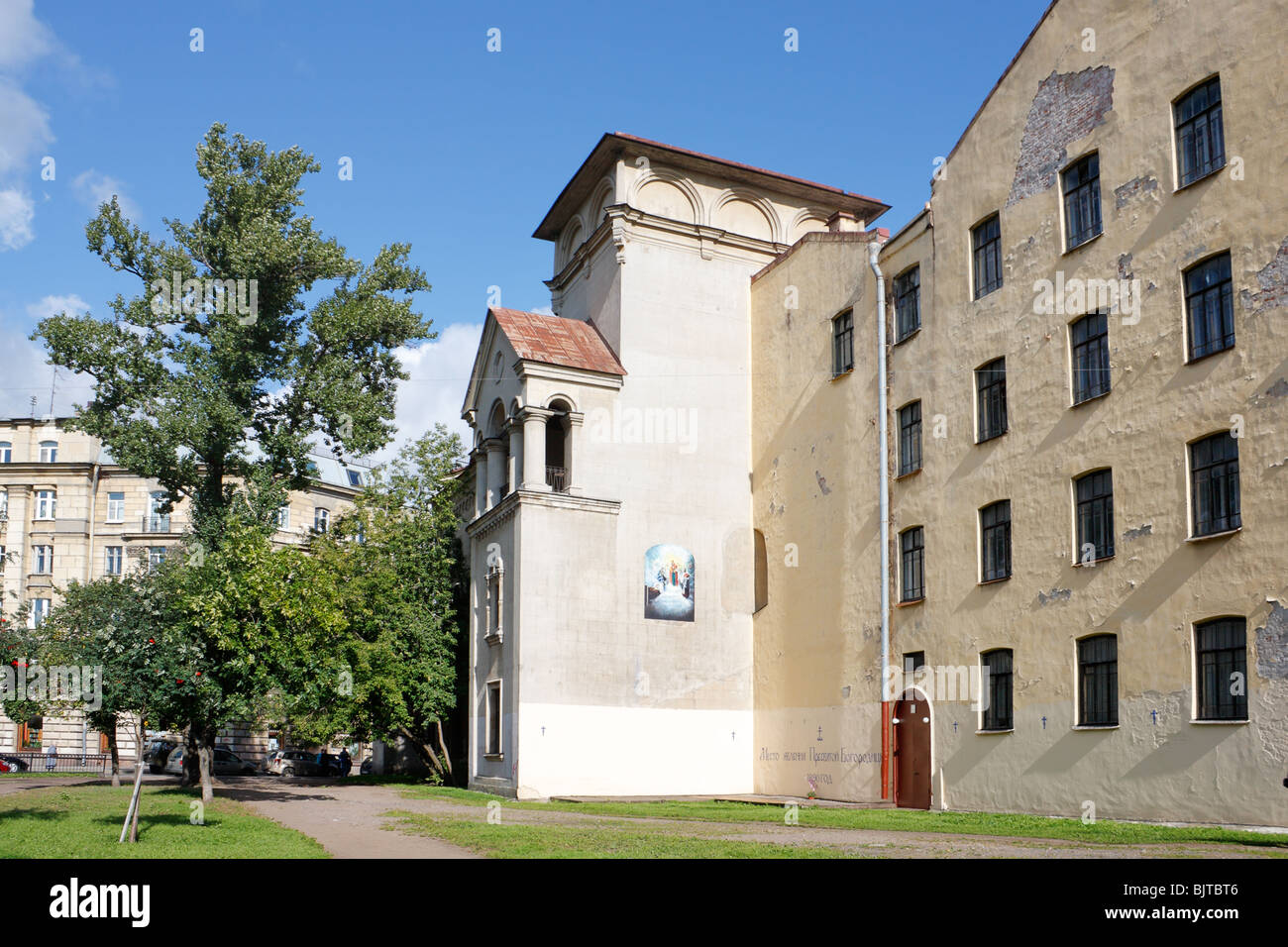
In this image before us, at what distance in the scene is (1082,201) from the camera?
2238 cm

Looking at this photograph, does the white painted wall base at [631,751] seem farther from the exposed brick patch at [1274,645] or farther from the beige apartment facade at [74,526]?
the beige apartment facade at [74,526]

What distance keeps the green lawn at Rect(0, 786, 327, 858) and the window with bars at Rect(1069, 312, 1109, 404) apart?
15611 mm

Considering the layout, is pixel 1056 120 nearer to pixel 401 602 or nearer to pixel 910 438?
pixel 910 438

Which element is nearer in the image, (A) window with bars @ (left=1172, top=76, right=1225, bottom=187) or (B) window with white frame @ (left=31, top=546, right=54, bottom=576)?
(A) window with bars @ (left=1172, top=76, right=1225, bottom=187)

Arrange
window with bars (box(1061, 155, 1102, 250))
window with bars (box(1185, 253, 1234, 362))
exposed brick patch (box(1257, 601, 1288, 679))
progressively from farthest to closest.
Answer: window with bars (box(1061, 155, 1102, 250)) < window with bars (box(1185, 253, 1234, 362)) < exposed brick patch (box(1257, 601, 1288, 679))

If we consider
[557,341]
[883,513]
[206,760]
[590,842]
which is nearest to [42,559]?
[557,341]

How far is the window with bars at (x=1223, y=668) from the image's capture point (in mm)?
18141

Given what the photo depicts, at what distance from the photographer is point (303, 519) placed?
65438mm

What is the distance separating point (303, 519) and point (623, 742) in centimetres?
3984

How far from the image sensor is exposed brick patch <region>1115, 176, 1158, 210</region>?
816 inches

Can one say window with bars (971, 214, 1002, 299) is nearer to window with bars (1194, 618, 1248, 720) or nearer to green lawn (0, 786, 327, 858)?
window with bars (1194, 618, 1248, 720)

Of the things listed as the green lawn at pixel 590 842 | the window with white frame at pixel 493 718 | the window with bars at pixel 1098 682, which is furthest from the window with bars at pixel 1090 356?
the window with white frame at pixel 493 718

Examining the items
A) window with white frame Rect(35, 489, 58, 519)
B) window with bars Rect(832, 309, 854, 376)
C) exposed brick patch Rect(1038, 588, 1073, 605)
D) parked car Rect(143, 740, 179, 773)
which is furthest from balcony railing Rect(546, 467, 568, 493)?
window with white frame Rect(35, 489, 58, 519)
